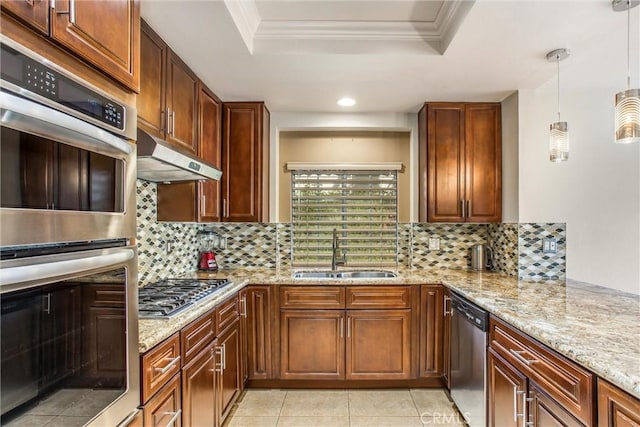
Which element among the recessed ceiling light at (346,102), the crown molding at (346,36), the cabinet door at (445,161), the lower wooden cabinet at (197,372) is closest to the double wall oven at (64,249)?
the lower wooden cabinet at (197,372)

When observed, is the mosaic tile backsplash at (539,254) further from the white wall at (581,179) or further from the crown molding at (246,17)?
the crown molding at (246,17)

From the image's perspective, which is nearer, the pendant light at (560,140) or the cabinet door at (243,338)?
the pendant light at (560,140)

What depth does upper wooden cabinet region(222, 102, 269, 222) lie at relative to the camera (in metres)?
3.02

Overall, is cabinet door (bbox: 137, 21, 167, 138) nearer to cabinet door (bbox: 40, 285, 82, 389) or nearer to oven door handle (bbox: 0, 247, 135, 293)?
oven door handle (bbox: 0, 247, 135, 293)

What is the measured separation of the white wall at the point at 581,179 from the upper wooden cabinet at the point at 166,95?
254cm

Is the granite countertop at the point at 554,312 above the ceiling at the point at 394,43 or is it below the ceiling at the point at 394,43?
below

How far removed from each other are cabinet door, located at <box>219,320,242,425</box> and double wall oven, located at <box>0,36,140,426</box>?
106 centimetres

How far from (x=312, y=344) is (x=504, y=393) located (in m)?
1.41

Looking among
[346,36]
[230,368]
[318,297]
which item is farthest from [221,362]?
[346,36]

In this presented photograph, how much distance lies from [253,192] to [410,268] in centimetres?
167

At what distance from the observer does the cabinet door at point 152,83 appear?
1.77 metres

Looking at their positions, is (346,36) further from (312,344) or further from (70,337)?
(312,344)

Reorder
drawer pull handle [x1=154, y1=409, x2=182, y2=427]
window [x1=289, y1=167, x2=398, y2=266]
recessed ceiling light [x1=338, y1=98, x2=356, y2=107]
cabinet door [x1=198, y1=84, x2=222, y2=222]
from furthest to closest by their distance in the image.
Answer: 1. window [x1=289, y1=167, x2=398, y2=266]
2. recessed ceiling light [x1=338, y1=98, x2=356, y2=107]
3. cabinet door [x1=198, y1=84, x2=222, y2=222]
4. drawer pull handle [x1=154, y1=409, x2=182, y2=427]

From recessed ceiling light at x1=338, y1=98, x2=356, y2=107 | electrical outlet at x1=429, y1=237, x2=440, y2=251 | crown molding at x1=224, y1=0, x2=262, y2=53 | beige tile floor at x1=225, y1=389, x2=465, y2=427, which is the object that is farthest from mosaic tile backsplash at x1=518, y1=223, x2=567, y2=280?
crown molding at x1=224, y1=0, x2=262, y2=53
